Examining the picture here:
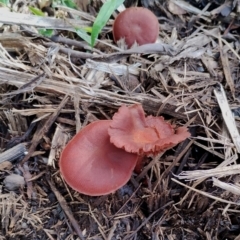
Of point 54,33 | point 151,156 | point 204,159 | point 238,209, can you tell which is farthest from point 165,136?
point 54,33

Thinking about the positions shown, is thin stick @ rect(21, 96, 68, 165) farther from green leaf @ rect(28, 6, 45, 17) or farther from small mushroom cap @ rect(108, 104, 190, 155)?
green leaf @ rect(28, 6, 45, 17)

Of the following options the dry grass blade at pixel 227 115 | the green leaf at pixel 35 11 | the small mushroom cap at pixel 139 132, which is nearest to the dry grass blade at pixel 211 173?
the dry grass blade at pixel 227 115

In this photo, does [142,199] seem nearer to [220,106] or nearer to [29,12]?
[220,106]

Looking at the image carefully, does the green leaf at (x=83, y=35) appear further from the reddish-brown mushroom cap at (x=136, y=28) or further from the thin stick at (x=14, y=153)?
the thin stick at (x=14, y=153)

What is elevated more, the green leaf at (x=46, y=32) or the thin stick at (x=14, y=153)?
the green leaf at (x=46, y=32)

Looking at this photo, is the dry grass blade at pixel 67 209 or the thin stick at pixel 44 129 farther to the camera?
the thin stick at pixel 44 129

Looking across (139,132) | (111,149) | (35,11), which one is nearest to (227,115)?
(139,132)

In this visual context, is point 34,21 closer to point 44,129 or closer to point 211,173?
point 44,129

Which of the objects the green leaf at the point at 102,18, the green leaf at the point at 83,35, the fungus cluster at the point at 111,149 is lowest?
the fungus cluster at the point at 111,149

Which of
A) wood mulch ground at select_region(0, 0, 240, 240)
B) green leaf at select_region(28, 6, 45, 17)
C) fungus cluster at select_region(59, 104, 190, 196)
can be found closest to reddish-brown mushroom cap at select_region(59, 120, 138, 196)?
fungus cluster at select_region(59, 104, 190, 196)
